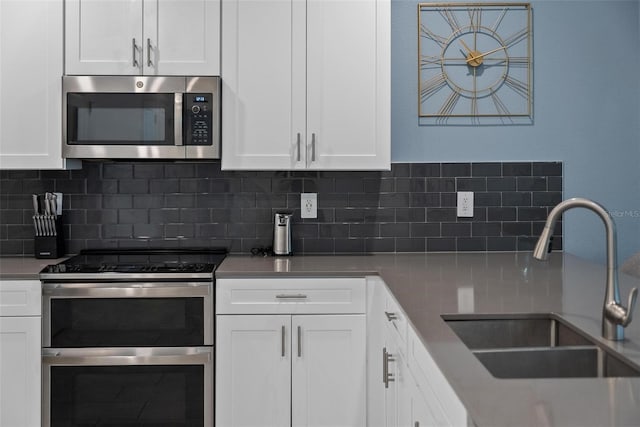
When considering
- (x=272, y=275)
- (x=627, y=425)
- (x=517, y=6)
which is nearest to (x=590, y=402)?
(x=627, y=425)

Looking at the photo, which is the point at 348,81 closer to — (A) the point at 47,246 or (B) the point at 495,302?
A: (B) the point at 495,302

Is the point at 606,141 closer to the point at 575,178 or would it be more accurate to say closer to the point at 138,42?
the point at 575,178

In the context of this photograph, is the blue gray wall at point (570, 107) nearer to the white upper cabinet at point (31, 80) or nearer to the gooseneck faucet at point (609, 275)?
the white upper cabinet at point (31, 80)

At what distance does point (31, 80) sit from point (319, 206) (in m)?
1.40

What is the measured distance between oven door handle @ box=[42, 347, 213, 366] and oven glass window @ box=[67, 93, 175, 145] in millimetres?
869

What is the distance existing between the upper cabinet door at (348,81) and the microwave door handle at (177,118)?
0.55 meters

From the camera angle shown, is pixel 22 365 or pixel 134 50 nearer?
pixel 22 365

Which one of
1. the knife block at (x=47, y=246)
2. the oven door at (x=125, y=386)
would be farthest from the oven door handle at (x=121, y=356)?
the knife block at (x=47, y=246)

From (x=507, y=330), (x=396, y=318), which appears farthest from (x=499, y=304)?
(x=396, y=318)

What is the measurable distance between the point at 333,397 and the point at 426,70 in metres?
1.60

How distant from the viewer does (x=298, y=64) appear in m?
2.79

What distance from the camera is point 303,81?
9.17ft

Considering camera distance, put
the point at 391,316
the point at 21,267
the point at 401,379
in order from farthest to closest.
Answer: the point at 21,267, the point at 391,316, the point at 401,379

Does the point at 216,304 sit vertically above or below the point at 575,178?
below
